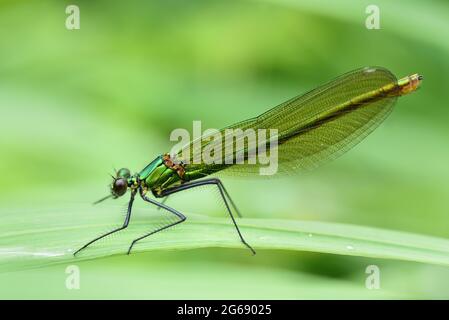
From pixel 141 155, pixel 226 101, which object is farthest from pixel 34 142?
pixel 226 101

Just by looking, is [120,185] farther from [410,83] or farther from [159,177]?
[410,83]

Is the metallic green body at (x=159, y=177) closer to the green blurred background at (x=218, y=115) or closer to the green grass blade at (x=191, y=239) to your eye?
the green blurred background at (x=218, y=115)

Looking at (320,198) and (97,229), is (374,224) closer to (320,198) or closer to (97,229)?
(320,198)

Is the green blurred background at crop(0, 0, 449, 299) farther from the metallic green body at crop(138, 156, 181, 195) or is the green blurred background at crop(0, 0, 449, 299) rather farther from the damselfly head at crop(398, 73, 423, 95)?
the damselfly head at crop(398, 73, 423, 95)

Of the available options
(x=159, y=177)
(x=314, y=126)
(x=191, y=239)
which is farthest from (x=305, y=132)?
(x=191, y=239)

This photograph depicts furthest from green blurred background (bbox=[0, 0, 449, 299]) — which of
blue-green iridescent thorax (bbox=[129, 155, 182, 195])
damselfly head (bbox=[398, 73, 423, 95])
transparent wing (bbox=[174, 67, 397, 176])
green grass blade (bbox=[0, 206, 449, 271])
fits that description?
damselfly head (bbox=[398, 73, 423, 95])

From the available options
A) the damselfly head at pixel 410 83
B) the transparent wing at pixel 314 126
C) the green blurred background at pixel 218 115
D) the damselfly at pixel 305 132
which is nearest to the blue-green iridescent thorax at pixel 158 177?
the damselfly at pixel 305 132
